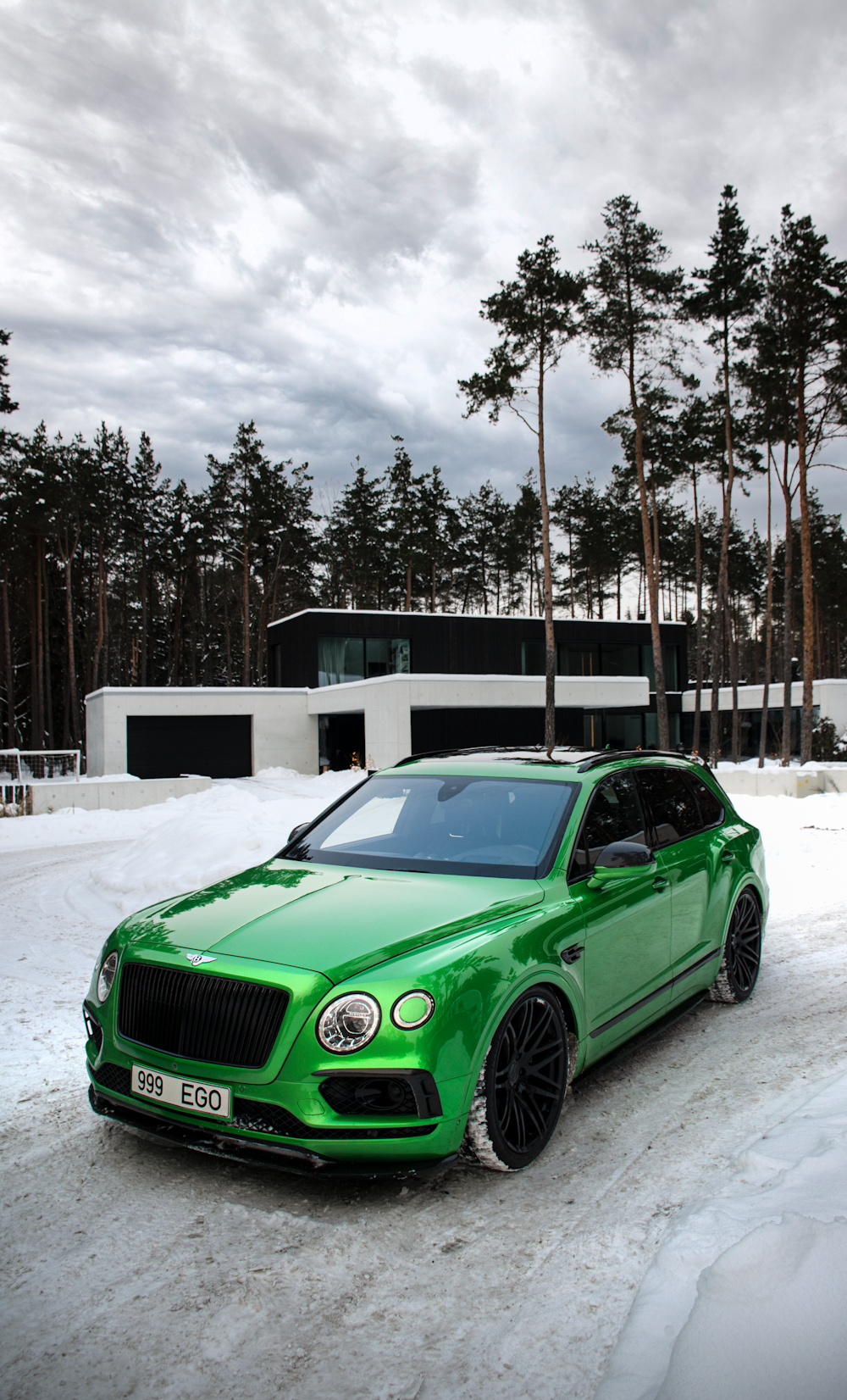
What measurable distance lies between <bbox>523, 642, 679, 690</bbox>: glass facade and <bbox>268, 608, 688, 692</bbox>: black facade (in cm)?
9

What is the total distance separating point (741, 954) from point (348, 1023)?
3.54 m

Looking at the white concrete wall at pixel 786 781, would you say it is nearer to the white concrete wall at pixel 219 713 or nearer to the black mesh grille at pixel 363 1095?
the white concrete wall at pixel 219 713

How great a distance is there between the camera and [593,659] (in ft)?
133

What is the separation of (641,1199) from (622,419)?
93.3 ft

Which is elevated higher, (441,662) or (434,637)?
(434,637)

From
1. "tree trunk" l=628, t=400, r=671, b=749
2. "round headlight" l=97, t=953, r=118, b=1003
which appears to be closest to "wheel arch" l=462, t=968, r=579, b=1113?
"round headlight" l=97, t=953, r=118, b=1003

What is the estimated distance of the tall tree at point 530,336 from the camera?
1001 inches

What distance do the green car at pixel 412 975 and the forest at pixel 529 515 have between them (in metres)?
22.1

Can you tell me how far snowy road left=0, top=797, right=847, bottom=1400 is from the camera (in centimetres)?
212

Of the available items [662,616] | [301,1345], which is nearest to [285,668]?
[301,1345]

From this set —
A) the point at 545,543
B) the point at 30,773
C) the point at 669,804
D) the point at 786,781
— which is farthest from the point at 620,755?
the point at 30,773

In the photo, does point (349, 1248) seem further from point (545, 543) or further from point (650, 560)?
point (650, 560)

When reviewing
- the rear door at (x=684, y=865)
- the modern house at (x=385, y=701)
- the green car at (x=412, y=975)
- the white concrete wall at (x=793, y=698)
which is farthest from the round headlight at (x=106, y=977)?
the white concrete wall at (x=793, y=698)

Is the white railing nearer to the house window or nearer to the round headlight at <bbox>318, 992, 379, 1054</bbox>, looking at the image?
the house window
